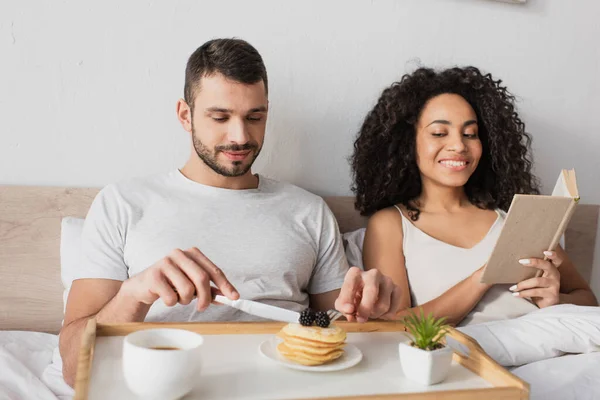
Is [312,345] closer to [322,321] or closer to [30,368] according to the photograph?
[322,321]

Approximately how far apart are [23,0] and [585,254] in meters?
1.78

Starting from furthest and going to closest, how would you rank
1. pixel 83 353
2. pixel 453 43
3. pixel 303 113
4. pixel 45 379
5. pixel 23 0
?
pixel 453 43 → pixel 303 113 → pixel 23 0 → pixel 45 379 → pixel 83 353

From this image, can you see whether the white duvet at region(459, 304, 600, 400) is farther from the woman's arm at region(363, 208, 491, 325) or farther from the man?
the man

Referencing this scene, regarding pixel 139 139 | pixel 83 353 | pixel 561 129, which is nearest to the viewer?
pixel 83 353

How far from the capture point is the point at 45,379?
4.24 feet

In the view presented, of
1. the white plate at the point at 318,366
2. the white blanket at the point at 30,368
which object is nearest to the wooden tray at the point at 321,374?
the white plate at the point at 318,366

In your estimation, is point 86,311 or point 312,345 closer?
→ point 312,345

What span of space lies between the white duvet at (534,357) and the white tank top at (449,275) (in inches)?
7.5

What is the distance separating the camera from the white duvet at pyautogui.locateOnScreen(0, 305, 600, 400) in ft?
3.91

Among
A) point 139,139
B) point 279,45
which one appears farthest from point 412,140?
point 139,139

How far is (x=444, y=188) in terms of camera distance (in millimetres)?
1736

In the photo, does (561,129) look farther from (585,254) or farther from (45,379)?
(45,379)

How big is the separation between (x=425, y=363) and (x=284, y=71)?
1.11 meters

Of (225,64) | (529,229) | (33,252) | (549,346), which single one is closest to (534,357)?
(549,346)
